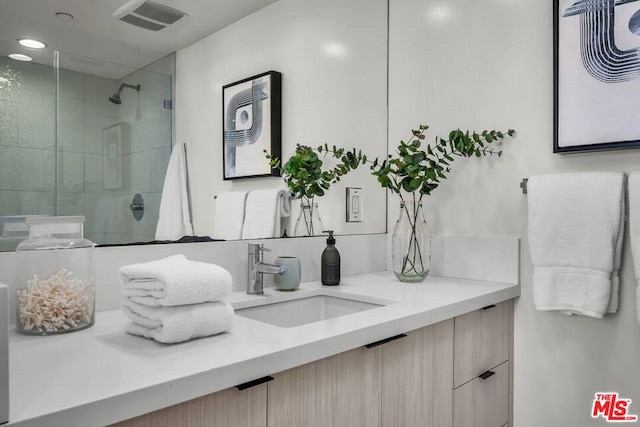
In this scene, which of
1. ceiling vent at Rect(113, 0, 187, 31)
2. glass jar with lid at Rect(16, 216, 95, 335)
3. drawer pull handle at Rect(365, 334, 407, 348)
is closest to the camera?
glass jar with lid at Rect(16, 216, 95, 335)

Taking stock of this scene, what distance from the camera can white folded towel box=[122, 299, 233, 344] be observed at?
0.79m

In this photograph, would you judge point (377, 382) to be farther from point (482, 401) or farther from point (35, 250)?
point (35, 250)

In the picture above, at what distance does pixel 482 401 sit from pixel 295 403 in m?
0.81

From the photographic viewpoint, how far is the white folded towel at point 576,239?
1258mm

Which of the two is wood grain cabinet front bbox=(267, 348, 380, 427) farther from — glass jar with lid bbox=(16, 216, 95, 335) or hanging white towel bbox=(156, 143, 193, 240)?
hanging white towel bbox=(156, 143, 193, 240)

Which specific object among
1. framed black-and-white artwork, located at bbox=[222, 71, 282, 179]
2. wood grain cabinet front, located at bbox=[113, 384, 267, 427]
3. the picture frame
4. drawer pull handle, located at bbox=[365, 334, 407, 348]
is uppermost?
framed black-and-white artwork, located at bbox=[222, 71, 282, 179]

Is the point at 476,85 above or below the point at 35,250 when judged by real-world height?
above

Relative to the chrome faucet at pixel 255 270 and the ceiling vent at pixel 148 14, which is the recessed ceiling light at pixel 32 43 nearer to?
the ceiling vent at pixel 148 14

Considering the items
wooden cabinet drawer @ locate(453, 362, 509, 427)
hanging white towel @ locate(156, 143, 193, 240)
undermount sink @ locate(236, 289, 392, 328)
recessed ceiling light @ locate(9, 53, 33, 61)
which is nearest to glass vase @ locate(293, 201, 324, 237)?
undermount sink @ locate(236, 289, 392, 328)

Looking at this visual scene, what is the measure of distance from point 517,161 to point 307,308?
0.87 metres

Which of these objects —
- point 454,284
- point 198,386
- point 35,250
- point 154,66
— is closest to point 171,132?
point 154,66

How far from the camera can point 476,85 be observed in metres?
1.64

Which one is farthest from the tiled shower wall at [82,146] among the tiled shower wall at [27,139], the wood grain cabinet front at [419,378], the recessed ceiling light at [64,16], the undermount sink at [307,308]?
the wood grain cabinet front at [419,378]

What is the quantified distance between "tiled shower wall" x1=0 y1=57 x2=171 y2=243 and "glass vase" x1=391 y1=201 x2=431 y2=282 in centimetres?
86
